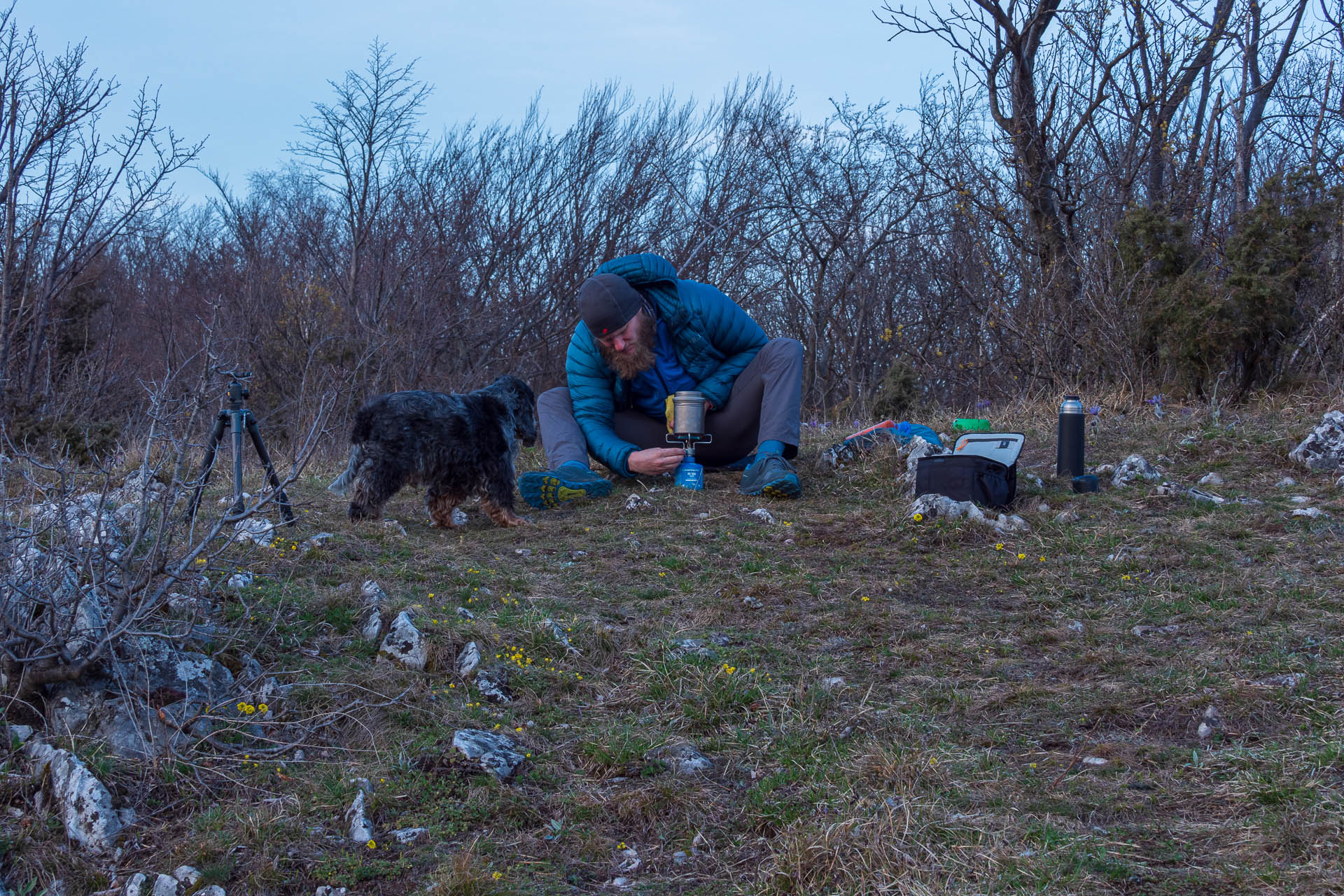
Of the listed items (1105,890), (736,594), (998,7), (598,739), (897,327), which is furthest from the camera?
(897,327)

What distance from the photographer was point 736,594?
389cm

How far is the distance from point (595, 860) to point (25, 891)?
3.78 feet

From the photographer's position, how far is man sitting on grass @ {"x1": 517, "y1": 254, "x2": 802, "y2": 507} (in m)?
5.74

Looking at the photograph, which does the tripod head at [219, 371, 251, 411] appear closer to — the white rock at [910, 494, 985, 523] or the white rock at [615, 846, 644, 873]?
the white rock at [615, 846, 644, 873]

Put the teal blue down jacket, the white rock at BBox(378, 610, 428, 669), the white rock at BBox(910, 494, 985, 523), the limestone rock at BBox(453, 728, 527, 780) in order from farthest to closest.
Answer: the teal blue down jacket → the white rock at BBox(910, 494, 985, 523) → the white rock at BBox(378, 610, 428, 669) → the limestone rock at BBox(453, 728, 527, 780)

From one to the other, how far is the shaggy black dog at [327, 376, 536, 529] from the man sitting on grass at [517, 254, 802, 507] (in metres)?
0.49

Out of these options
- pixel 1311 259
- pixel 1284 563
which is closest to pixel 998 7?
pixel 1311 259

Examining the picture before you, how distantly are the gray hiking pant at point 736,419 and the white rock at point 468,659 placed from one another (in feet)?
10.2

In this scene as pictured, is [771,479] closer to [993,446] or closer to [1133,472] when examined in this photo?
[993,446]

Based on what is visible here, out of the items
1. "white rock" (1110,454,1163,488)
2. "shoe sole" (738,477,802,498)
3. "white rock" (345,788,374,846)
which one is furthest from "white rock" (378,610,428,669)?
"white rock" (1110,454,1163,488)

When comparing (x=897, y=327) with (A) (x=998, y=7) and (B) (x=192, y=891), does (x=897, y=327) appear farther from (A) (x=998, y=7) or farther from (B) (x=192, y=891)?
(B) (x=192, y=891)

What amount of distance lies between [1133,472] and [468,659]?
405cm

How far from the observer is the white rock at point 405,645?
2.93m

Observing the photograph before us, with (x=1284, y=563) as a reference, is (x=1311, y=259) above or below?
above
